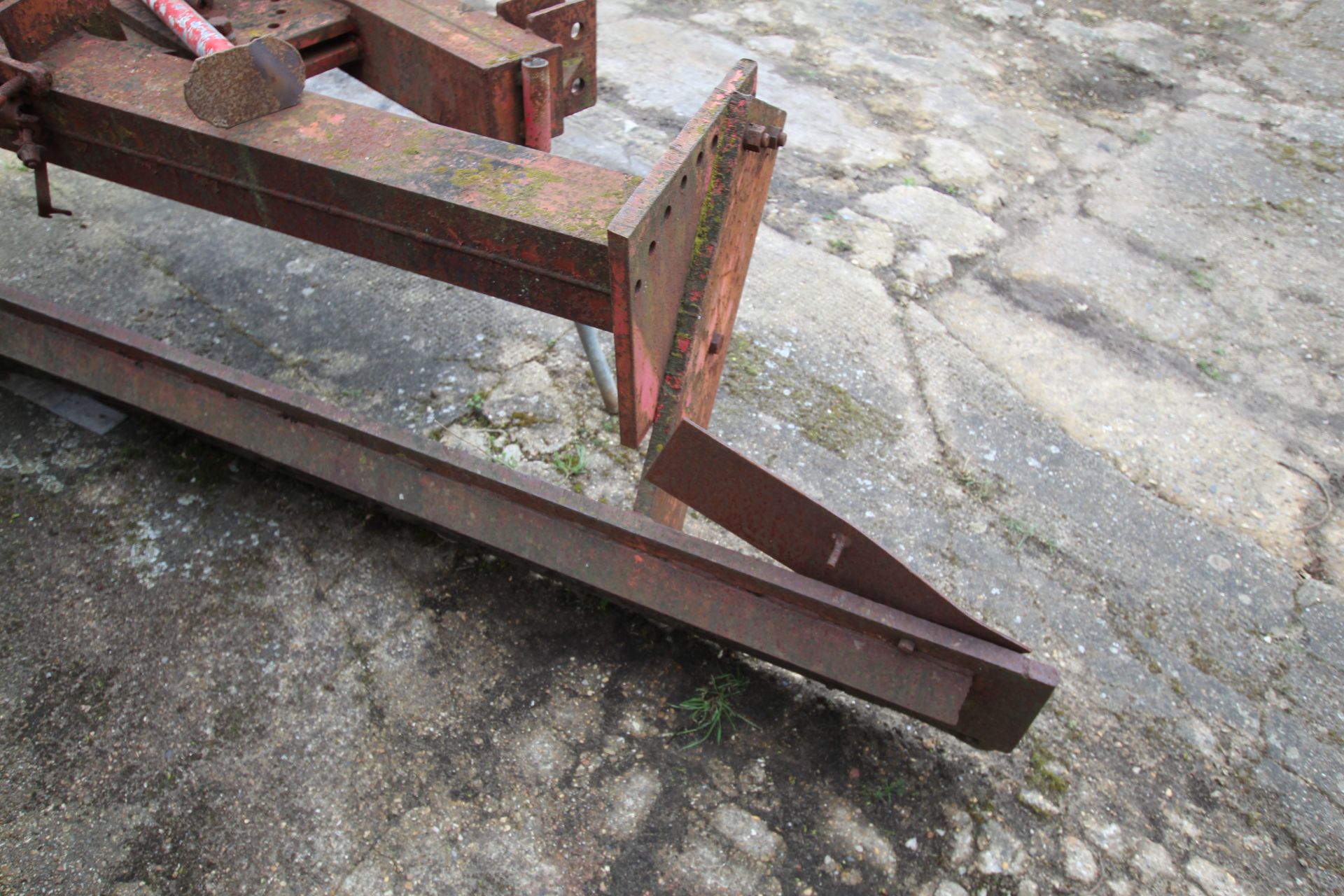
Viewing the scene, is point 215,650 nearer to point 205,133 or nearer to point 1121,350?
point 205,133

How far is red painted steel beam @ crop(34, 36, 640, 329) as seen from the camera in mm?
1623

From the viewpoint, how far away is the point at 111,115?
6.05ft

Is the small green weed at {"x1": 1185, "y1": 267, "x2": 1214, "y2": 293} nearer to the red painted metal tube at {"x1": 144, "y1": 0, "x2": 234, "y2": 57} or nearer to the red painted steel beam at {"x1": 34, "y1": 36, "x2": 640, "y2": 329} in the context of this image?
the red painted steel beam at {"x1": 34, "y1": 36, "x2": 640, "y2": 329}

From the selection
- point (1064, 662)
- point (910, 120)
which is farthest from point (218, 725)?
point (910, 120)

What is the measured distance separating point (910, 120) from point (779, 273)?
65.5 inches

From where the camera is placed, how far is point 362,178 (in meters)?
1.68

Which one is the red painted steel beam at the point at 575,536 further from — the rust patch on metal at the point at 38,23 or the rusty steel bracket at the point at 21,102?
the rust patch on metal at the point at 38,23

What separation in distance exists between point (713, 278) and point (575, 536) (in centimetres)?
65

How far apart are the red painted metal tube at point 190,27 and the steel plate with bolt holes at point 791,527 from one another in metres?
1.37

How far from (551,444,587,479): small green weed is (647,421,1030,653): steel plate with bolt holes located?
34.3 inches

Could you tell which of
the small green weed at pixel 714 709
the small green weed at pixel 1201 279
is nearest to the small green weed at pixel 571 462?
the small green weed at pixel 714 709

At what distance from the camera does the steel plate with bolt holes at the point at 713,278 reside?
1834mm

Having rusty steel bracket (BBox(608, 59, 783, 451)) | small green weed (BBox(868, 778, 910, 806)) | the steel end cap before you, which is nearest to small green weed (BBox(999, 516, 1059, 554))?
small green weed (BBox(868, 778, 910, 806))

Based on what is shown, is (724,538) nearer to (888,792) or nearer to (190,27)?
(888,792)
